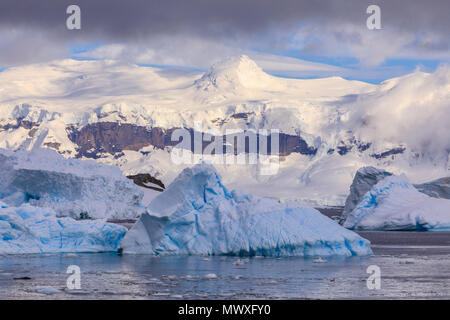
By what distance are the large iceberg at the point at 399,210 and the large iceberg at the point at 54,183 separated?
26297mm

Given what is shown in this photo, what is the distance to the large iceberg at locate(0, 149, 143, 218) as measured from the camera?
79.3 metres

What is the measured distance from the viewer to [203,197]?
38.8 m

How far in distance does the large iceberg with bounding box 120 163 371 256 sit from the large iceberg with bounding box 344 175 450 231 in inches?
1153

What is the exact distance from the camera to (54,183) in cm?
8062

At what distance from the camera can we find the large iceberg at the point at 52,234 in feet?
128

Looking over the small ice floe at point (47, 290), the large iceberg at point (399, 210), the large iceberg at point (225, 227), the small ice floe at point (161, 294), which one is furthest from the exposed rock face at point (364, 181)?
the small ice floe at point (47, 290)

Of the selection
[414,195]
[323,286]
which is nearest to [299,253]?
[323,286]

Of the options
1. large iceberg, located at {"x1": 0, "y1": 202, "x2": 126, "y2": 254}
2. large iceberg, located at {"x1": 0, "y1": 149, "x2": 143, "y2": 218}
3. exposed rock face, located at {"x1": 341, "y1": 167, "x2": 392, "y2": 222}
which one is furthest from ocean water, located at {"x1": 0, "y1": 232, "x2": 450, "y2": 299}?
large iceberg, located at {"x1": 0, "y1": 149, "x2": 143, "y2": 218}

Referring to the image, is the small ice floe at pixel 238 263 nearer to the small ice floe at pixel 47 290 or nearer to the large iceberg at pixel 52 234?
the large iceberg at pixel 52 234

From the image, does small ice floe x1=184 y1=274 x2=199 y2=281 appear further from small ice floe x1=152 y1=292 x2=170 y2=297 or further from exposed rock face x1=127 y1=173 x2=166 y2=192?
exposed rock face x1=127 y1=173 x2=166 y2=192

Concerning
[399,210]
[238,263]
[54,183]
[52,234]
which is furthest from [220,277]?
[54,183]

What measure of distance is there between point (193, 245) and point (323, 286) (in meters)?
11.2
